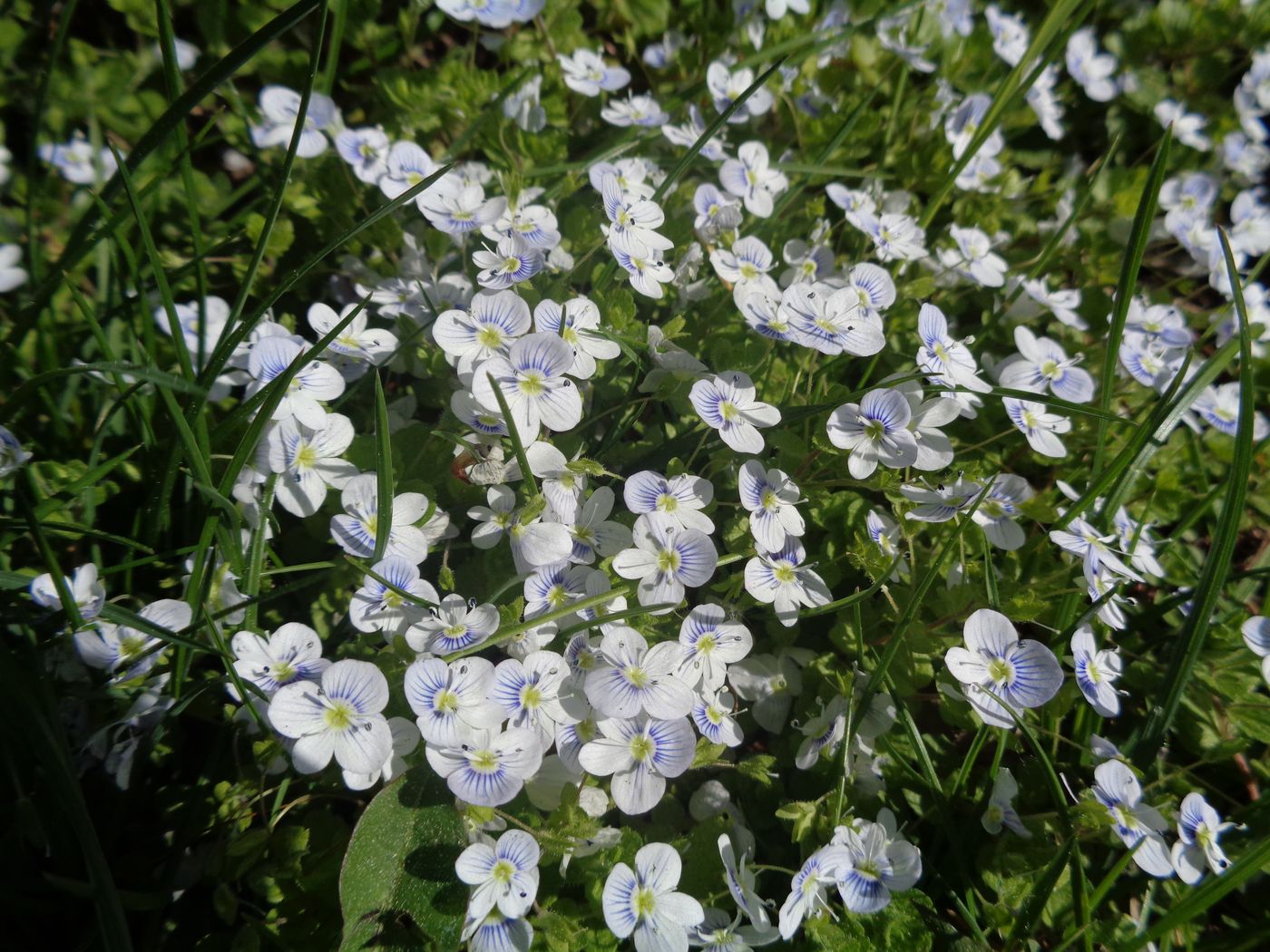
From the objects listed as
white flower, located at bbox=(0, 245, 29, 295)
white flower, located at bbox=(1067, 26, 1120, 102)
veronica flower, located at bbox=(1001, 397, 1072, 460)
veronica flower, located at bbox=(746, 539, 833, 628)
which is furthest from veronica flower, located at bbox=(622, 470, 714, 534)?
white flower, located at bbox=(1067, 26, 1120, 102)

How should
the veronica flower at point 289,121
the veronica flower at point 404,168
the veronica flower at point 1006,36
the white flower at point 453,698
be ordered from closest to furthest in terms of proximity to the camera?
the white flower at point 453,698, the veronica flower at point 404,168, the veronica flower at point 289,121, the veronica flower at point 1006,36

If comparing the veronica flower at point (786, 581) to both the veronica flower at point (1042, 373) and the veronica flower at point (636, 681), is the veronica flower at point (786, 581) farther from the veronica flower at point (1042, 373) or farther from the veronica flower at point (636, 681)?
the veronica flower at point (1042, 373)

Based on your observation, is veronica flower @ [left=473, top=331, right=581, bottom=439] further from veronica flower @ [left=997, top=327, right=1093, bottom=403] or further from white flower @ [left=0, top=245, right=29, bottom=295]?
white flower @ [left=0, top=245, right=29, bottom=295]

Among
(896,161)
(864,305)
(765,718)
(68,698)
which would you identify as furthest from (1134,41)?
(68,698)

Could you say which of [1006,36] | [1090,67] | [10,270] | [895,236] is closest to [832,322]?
[895,236]

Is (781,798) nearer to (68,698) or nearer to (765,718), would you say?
(765,718)

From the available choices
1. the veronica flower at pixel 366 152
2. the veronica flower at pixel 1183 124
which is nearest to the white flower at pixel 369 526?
the veronica flower at pixel 366 152
